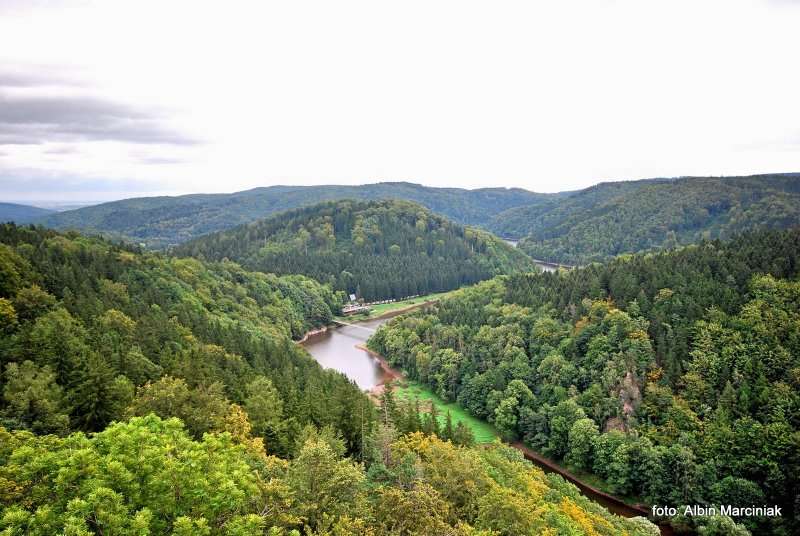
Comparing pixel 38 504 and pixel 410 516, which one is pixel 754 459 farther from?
pixel 38 504

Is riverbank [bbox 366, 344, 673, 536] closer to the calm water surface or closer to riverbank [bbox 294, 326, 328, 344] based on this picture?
the calm water surface

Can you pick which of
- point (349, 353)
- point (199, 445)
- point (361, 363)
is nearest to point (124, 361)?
point (199, 445)

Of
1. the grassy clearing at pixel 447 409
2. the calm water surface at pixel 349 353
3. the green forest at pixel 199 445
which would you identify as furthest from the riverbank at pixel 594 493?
the calm water surface at pixel 349 353

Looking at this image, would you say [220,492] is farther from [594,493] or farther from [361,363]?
[361,363]

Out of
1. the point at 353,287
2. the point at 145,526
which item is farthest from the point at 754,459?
the point at 353,287

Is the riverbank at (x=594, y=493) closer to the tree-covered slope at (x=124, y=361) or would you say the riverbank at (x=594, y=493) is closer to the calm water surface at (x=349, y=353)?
the tree-covered slope at (x=124, y=361)

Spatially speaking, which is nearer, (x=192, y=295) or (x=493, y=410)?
(x=493, y=410)
